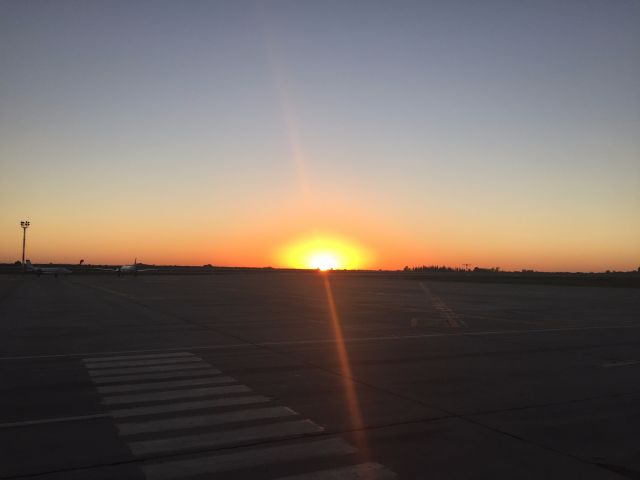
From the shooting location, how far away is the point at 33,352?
14000mm

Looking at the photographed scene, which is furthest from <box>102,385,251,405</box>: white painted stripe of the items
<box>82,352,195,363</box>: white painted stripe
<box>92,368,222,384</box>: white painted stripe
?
<box>82,352,195,363</box>: white painted stripe

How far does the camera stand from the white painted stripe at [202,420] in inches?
295

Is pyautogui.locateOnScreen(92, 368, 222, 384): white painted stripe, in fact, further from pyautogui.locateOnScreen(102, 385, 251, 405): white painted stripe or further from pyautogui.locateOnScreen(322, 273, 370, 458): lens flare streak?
pyautogui.locateOnScreen(322, 273, 370, 458): lens flare streak

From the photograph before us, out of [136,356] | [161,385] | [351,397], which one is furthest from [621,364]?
Result: [136,356]

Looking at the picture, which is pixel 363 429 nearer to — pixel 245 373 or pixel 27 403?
pixel 245 373

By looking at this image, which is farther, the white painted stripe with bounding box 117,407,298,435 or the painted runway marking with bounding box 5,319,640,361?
the painted runway marking with bounding box 5,319,640,361

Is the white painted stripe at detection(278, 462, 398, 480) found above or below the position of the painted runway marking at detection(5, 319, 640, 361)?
below

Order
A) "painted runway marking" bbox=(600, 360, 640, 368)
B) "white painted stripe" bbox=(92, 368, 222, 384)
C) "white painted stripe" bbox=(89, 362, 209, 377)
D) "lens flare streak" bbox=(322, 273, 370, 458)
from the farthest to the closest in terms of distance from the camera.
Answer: "painted runway marking" bbox=(600, 360, 640, 368) < "white painted stripe" bbox=(89, 362, 209, 377) < "white painted stripe" bbox=(92, 368, 222, 384) < "lens flare streak" bbox=(322, 273, 370, 458)

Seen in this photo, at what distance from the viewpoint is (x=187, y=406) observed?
8.68m

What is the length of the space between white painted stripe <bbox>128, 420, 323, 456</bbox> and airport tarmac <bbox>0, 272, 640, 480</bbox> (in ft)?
0.09

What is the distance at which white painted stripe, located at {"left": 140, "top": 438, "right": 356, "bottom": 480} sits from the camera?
5965mm

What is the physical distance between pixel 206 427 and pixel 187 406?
49.0 inches

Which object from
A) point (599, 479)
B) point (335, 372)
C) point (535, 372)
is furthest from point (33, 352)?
point (599, 479)

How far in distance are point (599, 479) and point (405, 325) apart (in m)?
15.0
